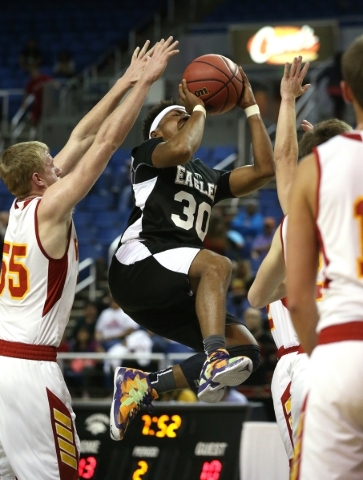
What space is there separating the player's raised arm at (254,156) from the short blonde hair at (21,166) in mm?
1490

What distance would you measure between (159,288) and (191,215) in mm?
579

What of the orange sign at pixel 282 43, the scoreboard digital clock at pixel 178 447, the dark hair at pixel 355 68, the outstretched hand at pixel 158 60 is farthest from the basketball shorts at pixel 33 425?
the orange sign at pixel 282 43

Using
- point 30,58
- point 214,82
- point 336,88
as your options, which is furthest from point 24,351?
point 30,58

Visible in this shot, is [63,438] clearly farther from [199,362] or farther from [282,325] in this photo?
[282,325]

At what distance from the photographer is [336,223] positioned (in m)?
3.13

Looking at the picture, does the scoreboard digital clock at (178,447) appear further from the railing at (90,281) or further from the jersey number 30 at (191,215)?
the railing at (90,281)

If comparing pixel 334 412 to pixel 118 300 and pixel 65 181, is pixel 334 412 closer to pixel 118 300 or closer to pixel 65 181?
pixel 65 181

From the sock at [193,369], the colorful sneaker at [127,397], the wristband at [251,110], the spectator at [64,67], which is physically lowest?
the colorful sneaker at [127,397]

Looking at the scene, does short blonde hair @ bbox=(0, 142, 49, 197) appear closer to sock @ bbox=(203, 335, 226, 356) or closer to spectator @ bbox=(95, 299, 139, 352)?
sock @ bbox=(203, 335, 226, 356)

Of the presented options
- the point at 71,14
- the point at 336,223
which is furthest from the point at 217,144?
the point at 336,223

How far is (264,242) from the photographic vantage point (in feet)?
47.0

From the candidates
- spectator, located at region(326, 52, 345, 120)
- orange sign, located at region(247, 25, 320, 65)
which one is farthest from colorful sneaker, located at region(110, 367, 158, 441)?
orange sign, located at region(247, 25, 320, 65)

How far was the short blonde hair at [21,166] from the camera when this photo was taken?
17.2 feet

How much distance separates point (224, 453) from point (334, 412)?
16.7ft
